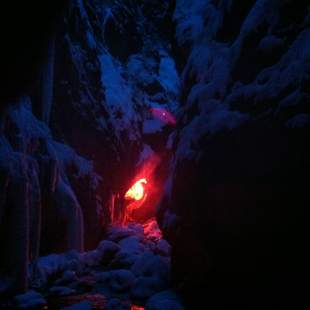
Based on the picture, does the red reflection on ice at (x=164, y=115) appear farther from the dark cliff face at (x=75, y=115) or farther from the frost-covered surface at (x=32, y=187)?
the frost-covered surface at (x=32, y=187)

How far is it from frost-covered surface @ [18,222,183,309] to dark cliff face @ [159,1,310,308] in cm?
80

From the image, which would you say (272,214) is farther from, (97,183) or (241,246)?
(97,183)

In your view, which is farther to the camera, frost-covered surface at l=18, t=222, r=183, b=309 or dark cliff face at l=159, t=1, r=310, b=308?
frost-covered surface at l=18, t=222, r=183, b=309

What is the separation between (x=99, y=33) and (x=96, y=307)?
16.3 m

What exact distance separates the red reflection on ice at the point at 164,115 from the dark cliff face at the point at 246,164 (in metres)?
14.9

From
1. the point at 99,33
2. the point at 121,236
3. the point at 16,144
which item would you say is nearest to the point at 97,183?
the point at 121,236

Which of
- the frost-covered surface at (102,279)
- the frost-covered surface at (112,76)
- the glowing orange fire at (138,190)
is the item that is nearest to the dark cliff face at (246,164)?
the frost-covered surface at (102,279)

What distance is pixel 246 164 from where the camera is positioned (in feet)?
18.3

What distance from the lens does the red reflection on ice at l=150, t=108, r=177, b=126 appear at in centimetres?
2361

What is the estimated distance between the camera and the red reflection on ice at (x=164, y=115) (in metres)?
23.6

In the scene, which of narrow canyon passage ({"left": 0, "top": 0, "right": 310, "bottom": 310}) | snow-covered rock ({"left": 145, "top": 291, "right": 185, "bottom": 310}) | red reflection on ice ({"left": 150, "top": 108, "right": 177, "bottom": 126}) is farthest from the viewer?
red reflection on ice ({"left": 150, "top": 108, "right": 177, "bottom": 126})

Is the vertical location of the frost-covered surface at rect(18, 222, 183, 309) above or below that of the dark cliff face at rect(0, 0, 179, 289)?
below

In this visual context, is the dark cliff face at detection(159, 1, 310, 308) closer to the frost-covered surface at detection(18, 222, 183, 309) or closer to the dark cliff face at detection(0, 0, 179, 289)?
the frost-covered surface at detection(18, 222, 183, 309)

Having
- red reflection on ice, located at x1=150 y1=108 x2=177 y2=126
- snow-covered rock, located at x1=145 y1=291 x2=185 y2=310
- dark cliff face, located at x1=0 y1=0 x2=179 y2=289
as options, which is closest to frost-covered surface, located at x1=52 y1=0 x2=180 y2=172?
dark cliff face, located at x1=0 y1=0 x2=179 y2=289
